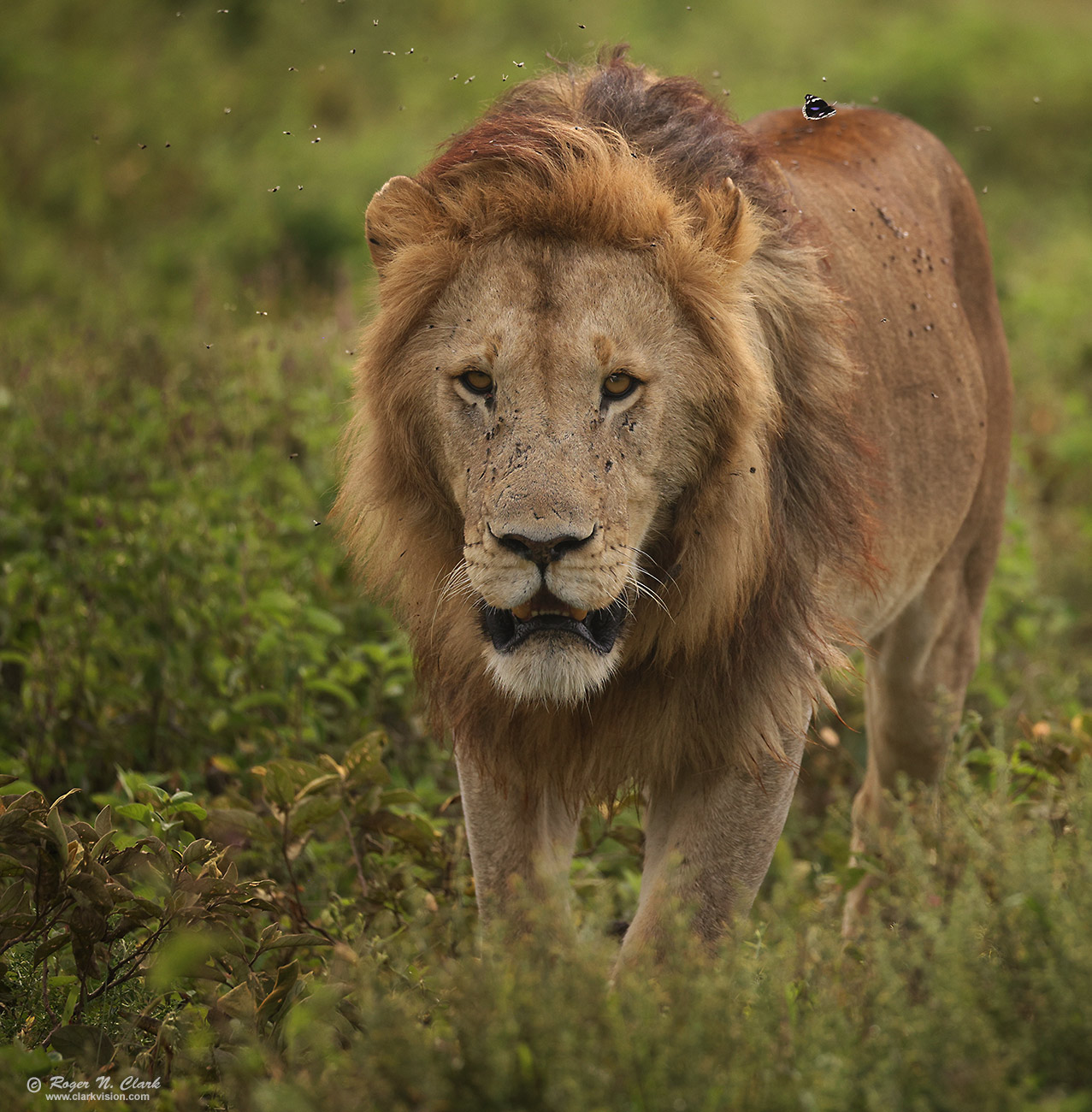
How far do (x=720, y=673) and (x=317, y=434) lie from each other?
259 cm

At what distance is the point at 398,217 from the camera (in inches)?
107

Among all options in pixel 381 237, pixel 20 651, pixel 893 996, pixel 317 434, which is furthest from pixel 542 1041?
pixel 317 434

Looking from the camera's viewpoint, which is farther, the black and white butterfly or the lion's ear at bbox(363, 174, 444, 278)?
the black and white butterfly

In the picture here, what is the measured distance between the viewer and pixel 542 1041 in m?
1.84

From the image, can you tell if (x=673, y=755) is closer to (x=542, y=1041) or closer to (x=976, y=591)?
(x=542, y=1041)

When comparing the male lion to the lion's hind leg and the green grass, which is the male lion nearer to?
the green grass

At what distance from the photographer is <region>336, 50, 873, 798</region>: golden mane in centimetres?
255

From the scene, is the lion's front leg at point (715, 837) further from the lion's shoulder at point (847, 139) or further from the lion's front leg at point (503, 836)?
the lion's shoulder at point (847, 139)

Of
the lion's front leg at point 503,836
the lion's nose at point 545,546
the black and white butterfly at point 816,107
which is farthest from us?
the black and white butterfly at point 816,107

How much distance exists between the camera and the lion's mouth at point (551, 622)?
2.45 metres

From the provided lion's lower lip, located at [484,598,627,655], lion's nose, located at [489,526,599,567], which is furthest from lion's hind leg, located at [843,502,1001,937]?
lion's nose, located at [489,526,599,567]

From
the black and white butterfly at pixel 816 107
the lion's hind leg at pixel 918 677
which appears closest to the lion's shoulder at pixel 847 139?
the black and white butterfly at pixel 816 107

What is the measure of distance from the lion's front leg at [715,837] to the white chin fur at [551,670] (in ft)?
1.51

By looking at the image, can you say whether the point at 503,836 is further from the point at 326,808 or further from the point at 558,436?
the point at 558,436
